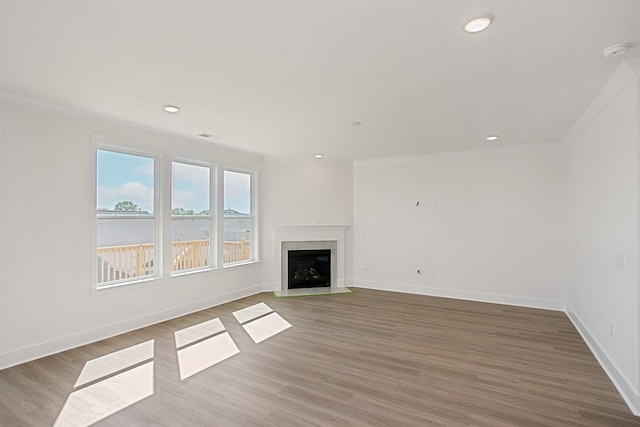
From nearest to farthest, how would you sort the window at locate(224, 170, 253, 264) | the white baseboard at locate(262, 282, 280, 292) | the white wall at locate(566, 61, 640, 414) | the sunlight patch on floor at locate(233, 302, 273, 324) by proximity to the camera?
the white wall at locate(566, 61, 640, 414) → the sunlight patch on floor at locate(233, 302, 273, 324) → the window at locate(224, 170, 253, 264) → the white baseboard at locate(262, 282, 280, 292)

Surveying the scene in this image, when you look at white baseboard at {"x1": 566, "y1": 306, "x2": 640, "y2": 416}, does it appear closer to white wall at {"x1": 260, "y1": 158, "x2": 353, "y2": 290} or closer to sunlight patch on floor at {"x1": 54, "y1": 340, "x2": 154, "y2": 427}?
sunlight patch on floor at {"x1": 54, "y1": 340, "x2": 154, "y2": 427}

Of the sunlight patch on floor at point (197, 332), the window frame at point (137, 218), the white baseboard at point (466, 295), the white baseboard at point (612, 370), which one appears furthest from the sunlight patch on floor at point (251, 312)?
the white baseboard at point (612, 370)

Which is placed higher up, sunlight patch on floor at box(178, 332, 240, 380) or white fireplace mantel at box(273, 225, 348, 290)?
white fireplace mantel at box(273, 225, 348, 290)

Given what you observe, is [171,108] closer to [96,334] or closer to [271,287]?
[96,334]

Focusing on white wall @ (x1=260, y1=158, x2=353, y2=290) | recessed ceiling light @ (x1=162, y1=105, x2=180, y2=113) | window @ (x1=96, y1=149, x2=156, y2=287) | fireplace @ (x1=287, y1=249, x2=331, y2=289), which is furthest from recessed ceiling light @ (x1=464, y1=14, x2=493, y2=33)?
fireplace @ (x1=287, y1=249, x2=331, y2=289)

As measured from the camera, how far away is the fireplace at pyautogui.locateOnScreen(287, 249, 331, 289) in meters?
6.55

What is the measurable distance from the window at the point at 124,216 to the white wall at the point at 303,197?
2230 mm

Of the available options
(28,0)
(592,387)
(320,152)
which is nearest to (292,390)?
(592,387)

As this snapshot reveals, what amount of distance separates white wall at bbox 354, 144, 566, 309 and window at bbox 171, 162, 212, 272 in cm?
295

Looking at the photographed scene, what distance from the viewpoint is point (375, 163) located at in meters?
6.57

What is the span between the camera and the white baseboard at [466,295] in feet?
16.7

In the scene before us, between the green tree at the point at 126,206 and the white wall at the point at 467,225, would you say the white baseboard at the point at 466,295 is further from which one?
the green tree at the point at 126,206

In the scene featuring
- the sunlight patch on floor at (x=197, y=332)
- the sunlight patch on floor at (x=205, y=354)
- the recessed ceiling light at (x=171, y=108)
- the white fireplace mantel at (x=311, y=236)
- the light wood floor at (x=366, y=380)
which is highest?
the recessed ceiling light at (x=171, y=108)

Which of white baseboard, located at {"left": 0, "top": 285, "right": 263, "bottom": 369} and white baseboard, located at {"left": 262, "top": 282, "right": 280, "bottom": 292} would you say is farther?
white baseboard, located at {"left": 262, "top": 282, "right": 280, "bottom": 292}
